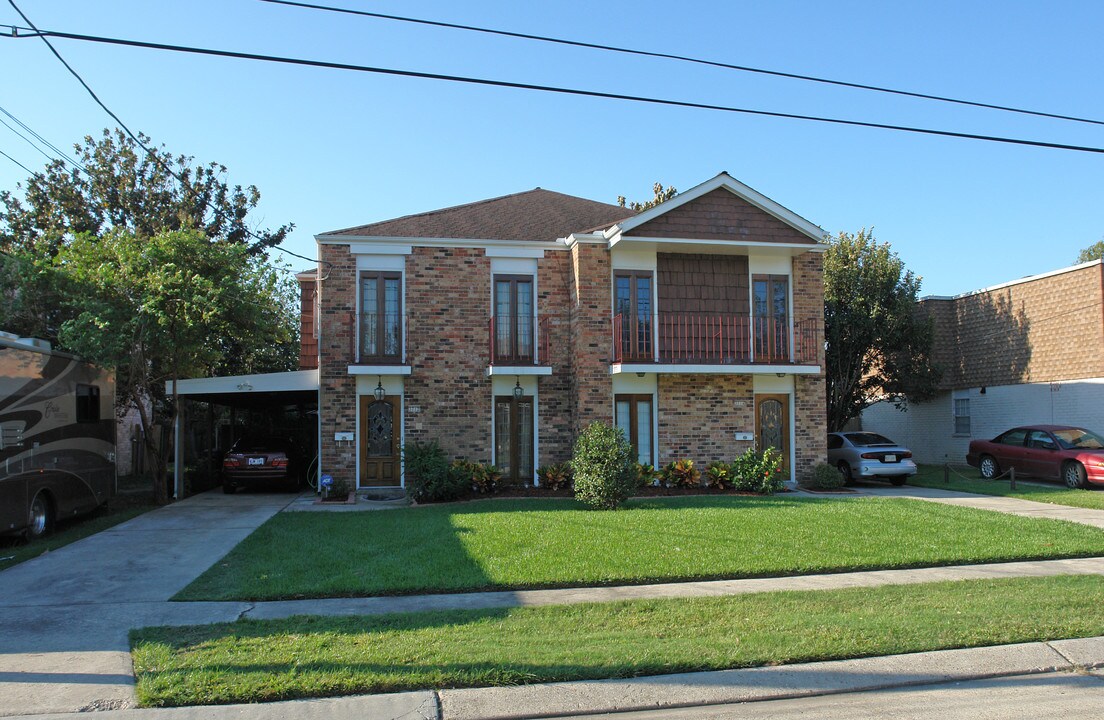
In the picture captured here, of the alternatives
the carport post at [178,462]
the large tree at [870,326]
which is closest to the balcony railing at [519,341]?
the carport post at [178,462]

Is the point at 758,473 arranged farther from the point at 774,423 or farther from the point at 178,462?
the point at 178,462

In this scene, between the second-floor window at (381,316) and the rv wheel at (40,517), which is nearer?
the rv wheel at (40,517)

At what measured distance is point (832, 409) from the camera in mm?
23109

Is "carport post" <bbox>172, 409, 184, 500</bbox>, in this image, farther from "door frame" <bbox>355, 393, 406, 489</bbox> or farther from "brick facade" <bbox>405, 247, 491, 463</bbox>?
"brick facade" <bbox>405, 247, 491, 463</bbox>

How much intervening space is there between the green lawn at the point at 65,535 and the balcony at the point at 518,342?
7301mm

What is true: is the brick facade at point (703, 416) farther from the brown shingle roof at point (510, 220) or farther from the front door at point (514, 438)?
the brown shingle roof at point (510, 220)

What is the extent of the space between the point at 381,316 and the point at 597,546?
8.79 m

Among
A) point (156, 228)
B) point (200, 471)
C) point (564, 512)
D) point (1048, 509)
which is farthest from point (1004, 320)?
point (156, 228)

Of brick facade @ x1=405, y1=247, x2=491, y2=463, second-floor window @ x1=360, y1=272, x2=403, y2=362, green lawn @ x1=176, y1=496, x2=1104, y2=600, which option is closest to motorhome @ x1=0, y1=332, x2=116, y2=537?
green lawn @ x1=176, y1=496, x2=1104, y2=600

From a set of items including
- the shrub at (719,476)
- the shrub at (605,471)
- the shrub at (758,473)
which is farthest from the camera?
the shrub at (719,476)

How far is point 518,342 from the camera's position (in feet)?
56.2

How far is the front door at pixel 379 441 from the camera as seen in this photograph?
16.5 m

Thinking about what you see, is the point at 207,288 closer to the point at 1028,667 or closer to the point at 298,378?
the point at 298,378

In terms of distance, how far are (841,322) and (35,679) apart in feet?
67.1
